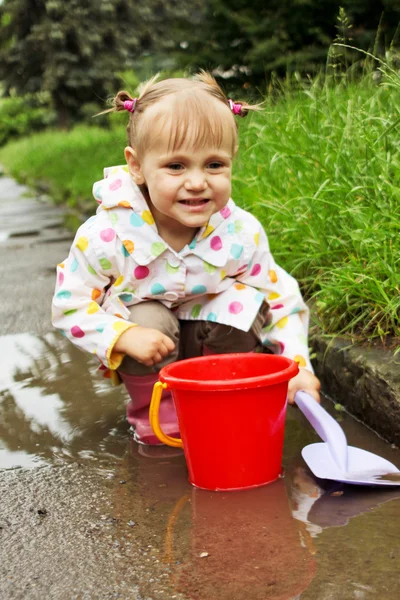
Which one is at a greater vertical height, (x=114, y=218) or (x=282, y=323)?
(x=114, y=218)

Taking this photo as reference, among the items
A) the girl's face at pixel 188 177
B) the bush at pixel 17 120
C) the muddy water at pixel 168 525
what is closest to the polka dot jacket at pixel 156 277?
the girl's face at pixel 188 177

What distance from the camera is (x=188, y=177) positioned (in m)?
2.12

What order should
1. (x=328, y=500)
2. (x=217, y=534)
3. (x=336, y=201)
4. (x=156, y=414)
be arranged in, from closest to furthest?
(x=217, y=534)
(x=328, y=500)
(x=156, y=414)
(x=336, y=201)

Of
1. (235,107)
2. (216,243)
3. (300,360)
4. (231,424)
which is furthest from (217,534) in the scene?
(235,107)

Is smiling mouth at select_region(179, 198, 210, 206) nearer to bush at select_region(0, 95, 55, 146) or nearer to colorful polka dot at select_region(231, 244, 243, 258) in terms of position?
colorful polka dot at select_region(231, 244, 243, 258)

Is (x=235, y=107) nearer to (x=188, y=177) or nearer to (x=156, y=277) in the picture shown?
(x=188, y=177)

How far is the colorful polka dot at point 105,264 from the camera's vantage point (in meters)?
2.28

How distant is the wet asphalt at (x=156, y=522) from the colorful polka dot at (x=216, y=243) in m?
0.59

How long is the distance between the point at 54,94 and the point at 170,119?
19786 mm

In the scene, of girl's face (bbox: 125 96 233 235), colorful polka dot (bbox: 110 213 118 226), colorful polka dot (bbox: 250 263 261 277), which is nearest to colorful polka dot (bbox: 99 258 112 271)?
colorful polka dot (bbox: 110 213 118 226)

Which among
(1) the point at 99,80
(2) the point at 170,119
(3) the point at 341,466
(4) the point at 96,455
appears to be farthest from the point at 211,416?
(1) the point at 99,80

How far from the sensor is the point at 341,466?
1.91 meters

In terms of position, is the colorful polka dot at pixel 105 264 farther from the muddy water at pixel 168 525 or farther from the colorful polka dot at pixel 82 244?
the muddy water at pixel 168 525

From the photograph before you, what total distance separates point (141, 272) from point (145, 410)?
40cm
